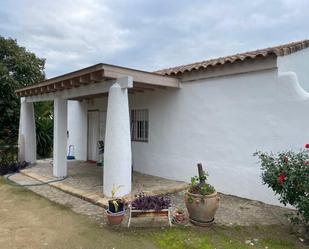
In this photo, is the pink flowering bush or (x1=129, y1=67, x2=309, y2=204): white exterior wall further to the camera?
(x1=129, y1=67, x2=309, y2=204): white exterior wall

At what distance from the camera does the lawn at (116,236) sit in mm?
4223

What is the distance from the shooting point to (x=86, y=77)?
6.62 m

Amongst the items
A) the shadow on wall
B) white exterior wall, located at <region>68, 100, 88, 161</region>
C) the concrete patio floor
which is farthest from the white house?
white exterior wall, located at <region>68, 100, 88, 161</region>

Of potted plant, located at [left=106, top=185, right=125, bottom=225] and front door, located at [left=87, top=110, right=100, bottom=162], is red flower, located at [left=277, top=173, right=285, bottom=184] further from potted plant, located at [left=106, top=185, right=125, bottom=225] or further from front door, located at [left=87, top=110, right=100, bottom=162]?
front door, located at [left=87, top=110, right=100, bottom=162]

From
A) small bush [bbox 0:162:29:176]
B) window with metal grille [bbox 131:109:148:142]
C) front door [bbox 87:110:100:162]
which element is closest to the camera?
window with metal grille [bbox 131:109:148:142]

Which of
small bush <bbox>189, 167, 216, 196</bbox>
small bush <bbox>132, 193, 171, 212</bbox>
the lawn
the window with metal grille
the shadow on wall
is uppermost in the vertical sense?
the shadow on wall

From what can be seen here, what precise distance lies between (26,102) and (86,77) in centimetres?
608

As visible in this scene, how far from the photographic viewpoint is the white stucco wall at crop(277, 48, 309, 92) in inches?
240

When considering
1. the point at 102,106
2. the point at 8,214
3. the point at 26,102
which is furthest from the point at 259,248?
the point at 26,102

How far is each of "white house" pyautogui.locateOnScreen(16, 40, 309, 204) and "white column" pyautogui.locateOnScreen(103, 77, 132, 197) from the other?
23mm

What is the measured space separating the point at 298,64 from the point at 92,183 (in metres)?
6.44

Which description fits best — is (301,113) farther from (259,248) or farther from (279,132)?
(259,248)

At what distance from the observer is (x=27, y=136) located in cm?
1136

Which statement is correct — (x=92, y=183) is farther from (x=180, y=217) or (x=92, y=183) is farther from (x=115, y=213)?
(x=180, y=217)
